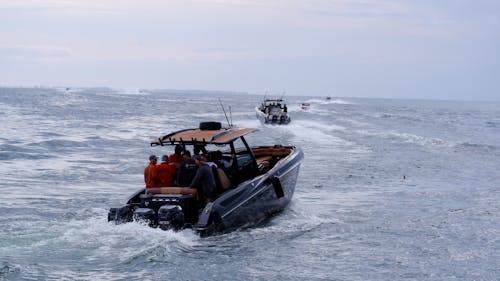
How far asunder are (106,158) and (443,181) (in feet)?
40.5

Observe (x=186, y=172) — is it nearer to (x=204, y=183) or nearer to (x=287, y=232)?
(x=204, y=183)

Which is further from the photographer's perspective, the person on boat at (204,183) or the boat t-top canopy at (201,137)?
the boat t-top canopy at (201,137)

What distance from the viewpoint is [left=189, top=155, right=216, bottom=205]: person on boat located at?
1110 centimetres

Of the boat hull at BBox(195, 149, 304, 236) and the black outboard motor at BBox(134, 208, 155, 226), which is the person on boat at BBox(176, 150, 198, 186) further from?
the black outboard motor at BBox(134, 208, 155, 226)

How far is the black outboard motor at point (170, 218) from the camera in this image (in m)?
10.1

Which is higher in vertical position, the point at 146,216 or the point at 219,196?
the point at 219,196

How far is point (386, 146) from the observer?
111ft

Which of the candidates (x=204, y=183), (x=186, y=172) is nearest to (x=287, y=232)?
(x=204, y=183)

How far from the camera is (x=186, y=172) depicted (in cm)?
1142

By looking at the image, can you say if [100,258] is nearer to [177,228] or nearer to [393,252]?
[177,228]

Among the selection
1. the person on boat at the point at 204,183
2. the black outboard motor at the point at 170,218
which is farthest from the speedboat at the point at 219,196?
the person on boat at the point at 204,183

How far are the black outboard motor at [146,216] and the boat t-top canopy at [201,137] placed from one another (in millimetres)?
1746

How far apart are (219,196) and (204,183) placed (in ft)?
1.14

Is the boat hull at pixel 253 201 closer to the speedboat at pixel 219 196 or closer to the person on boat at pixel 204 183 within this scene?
the speedboat at pixel 219 196
